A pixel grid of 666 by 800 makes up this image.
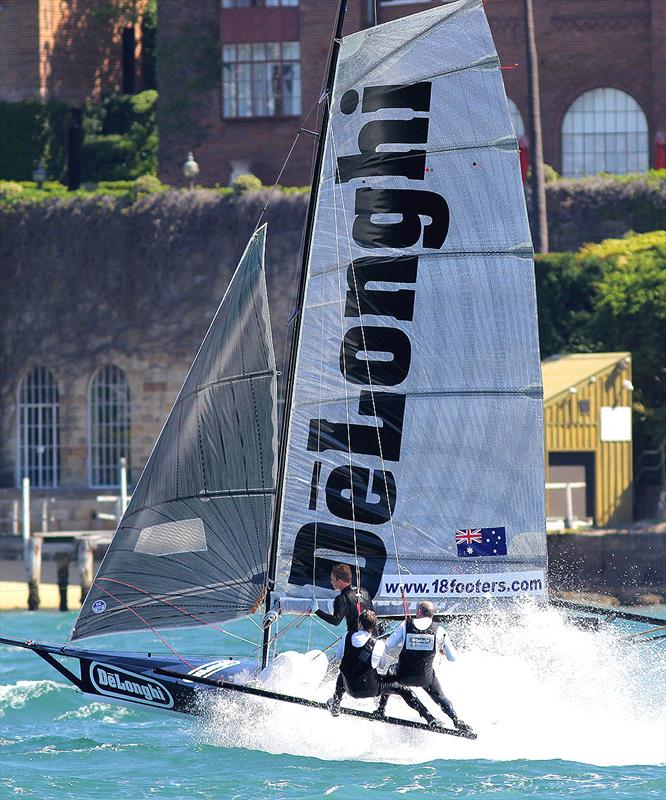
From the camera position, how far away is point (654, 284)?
35531 mm

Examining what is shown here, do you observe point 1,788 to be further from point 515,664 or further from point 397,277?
point 397,277

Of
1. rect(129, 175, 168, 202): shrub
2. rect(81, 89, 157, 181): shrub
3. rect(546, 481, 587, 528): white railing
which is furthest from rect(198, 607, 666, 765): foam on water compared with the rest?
rect(81, 89, 157, 181): shrub

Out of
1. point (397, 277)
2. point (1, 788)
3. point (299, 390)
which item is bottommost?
point (1, 788)

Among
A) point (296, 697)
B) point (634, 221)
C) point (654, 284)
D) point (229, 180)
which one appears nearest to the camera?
point (296, 697)

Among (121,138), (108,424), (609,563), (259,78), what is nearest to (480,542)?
(609,563)

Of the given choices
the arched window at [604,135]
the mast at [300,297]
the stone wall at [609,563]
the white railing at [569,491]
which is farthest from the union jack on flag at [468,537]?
the arched window at [604,135]

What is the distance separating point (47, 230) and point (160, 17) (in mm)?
10296

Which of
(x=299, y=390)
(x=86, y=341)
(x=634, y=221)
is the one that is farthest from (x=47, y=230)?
(x=299, y=390)

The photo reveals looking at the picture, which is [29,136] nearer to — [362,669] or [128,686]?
[128,686]

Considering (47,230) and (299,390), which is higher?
(47,230)

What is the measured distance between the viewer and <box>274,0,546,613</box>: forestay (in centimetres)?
1802

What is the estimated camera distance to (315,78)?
48219mm

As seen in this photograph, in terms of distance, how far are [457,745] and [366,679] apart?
1.48m

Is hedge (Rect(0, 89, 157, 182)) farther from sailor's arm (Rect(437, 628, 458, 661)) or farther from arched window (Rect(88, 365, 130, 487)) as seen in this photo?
sailor's arm (Rect(437, 628, 458, 661))
